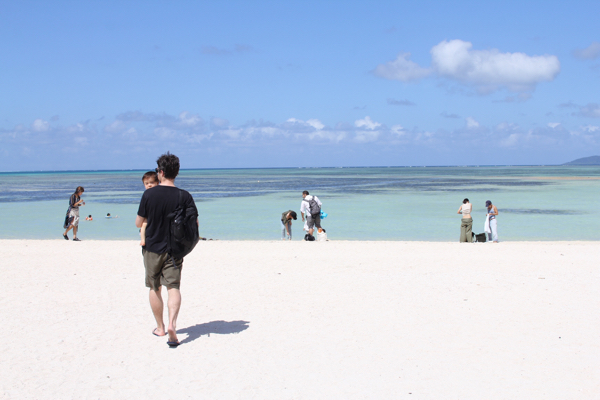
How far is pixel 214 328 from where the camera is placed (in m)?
5.87

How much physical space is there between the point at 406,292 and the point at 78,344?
439cm

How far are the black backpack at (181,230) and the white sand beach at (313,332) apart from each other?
1.01 m

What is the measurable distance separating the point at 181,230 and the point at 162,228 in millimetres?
202

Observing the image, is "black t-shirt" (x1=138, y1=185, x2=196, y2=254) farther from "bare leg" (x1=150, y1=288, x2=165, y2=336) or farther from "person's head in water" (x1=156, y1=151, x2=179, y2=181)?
"bare leg" (x1=150, y1=288, x2=165, y2=336)

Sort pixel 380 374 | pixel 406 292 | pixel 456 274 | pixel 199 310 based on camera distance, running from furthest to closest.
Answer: pixel 456 274 → pixel 406 292 → pixel 199 310 → pixel 380 374

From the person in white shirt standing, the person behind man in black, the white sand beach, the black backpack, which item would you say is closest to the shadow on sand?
the white sand beach

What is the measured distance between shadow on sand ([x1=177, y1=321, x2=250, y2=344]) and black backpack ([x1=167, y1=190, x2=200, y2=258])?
1085mm

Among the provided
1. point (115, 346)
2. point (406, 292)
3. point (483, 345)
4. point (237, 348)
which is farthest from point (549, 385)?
point (115, 346)

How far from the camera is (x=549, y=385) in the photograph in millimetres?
4180

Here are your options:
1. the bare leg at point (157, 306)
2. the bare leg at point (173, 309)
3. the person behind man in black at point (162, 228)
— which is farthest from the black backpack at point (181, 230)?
the bare leg at point (157, 306)

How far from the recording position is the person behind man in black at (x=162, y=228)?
16.2 feet

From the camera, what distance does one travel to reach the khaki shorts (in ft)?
16.5

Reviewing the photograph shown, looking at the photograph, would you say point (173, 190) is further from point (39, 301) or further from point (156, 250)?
point (39, 301)

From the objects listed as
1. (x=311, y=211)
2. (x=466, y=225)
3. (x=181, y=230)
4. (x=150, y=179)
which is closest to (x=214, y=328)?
(x=181, y=230)
